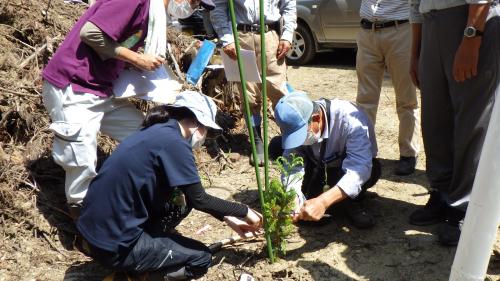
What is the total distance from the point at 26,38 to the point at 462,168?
139 inches

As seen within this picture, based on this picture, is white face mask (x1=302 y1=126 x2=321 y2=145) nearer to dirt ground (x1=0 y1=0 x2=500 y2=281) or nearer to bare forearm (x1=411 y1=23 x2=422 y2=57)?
dirt ground (x1=0 y1=0 x2=500 y2=281)

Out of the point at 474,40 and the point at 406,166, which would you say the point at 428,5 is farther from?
the point at 406,166

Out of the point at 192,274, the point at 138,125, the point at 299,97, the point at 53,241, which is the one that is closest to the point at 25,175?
the point at 53,241

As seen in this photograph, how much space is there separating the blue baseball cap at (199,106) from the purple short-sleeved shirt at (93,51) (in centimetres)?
64

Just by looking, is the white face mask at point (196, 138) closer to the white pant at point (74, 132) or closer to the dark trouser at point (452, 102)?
the white pant at point (74, 132)

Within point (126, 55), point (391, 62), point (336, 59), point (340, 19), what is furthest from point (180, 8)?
point (336, 59)

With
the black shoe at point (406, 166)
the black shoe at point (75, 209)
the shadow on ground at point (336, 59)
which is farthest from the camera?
the shadow on ground at point (336, 59)

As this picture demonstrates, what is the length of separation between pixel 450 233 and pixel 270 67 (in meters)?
1.96

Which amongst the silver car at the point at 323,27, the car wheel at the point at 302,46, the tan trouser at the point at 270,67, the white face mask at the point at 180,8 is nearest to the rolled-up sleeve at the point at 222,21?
the tan trouser at the point at 270,67

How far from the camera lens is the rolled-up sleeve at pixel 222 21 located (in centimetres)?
415

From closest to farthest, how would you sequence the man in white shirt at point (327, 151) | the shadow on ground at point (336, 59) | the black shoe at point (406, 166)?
the man in white shirt at point (327, 151) → the black shoe at point (406, 166) → the shadow on ground at point (336, 59)

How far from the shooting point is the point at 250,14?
406 centimetres

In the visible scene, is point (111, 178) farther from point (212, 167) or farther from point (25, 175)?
point (212, 167)

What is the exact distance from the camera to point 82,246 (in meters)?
3.27
